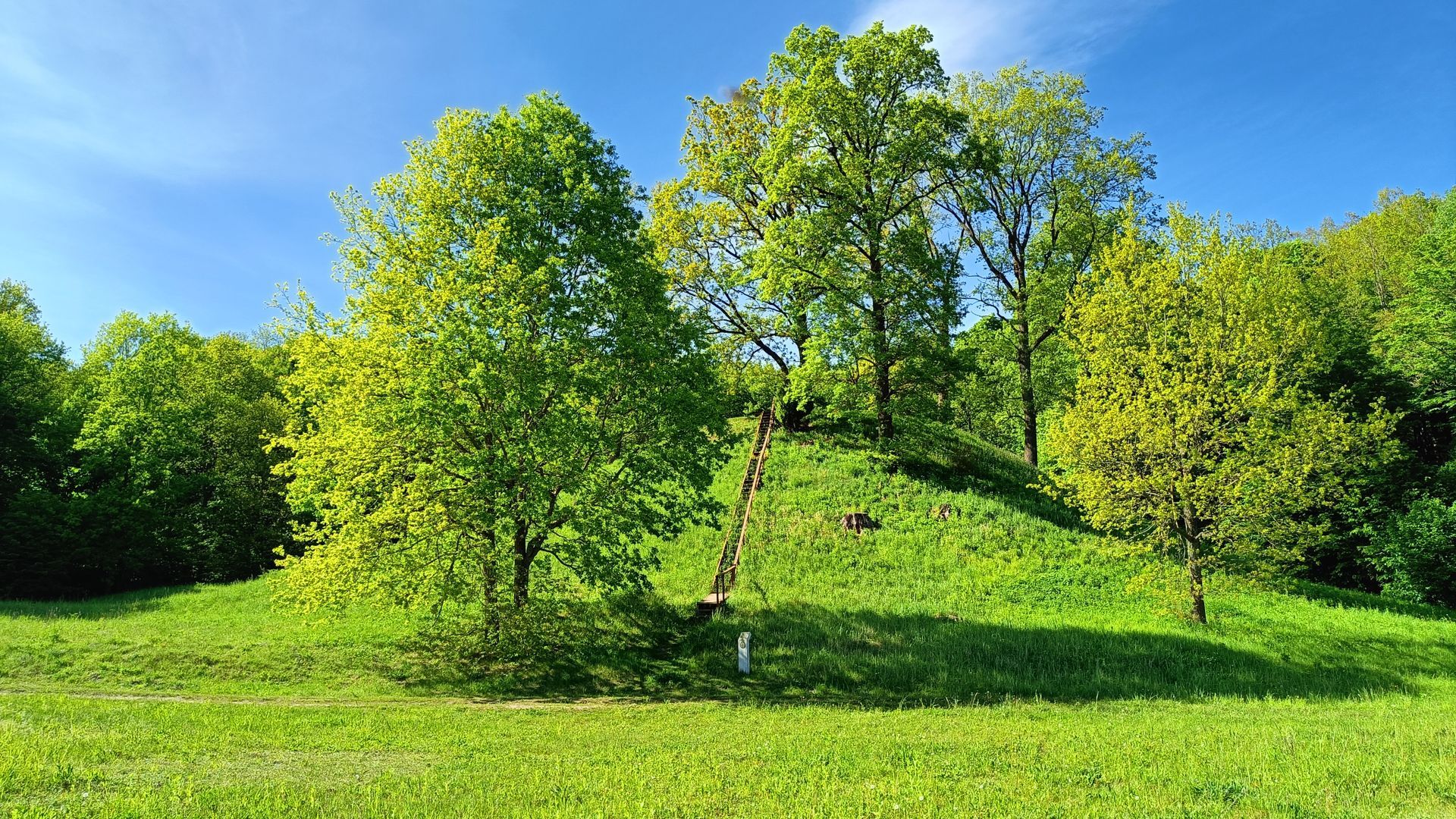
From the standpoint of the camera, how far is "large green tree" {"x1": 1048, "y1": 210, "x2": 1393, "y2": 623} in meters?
17.4

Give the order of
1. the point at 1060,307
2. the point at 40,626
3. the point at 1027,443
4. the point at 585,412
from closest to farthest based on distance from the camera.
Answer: the point at 585,412, the point at 40,626, the point at 1060,307, the point at 1027,443

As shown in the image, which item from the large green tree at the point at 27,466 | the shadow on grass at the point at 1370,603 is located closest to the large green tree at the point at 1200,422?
the shadow on grass at the point at 1370,603

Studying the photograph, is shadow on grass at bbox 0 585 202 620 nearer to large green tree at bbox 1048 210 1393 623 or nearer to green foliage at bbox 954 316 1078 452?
large green tree at bbox 1048 210 1393 623

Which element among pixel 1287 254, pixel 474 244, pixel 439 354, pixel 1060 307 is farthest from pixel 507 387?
pixel 1287 254

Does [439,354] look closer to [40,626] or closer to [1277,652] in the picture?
[40,626]

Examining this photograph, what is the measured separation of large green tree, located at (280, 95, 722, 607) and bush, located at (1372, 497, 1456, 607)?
30014mm

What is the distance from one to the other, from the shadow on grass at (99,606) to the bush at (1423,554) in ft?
158

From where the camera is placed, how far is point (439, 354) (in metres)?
15.5

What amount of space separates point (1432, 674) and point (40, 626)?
36.2 metres

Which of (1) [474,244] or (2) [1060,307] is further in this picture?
(2) [1060,307]

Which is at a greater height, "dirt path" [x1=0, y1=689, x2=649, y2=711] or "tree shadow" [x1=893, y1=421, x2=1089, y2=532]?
"tree shadow" [x1=893, y1=421, x2=1089, y2=532]

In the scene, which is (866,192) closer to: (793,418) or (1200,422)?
(793,418)

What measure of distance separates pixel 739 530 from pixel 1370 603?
21.6 m

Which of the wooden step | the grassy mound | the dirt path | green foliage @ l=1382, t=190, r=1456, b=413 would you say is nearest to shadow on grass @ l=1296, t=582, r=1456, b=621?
the grassy mound
